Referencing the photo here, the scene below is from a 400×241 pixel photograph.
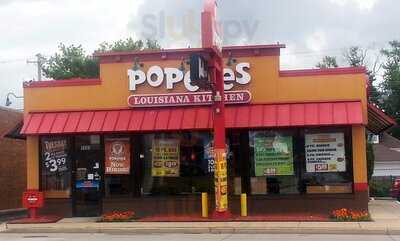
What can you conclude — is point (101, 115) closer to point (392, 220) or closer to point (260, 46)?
point (260, 46)

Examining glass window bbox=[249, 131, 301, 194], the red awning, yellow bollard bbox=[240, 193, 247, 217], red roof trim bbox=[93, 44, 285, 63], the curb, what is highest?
red roof trim bbox=[93, 44, 285, 63]

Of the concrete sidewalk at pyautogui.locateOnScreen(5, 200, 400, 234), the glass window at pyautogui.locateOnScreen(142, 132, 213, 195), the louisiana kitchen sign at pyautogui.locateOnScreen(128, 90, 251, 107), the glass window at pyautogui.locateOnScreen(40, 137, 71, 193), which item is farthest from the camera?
the glass window at pyautogui.locateOnScreen(40, 137, 71, 193)

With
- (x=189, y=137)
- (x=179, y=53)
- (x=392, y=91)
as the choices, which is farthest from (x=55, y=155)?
(x=392, y=91)

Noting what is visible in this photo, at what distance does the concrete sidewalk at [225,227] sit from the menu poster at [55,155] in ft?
7.50

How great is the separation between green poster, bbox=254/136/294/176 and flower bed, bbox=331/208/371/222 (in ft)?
6.40

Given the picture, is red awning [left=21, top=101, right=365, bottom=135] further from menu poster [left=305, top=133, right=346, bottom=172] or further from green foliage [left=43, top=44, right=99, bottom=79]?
green foliage [left=43, top=44, right=99, bottom=79]

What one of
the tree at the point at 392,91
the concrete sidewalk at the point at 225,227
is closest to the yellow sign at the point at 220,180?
the concrete sidewalk at the point at 225,227

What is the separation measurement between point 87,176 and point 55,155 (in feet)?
4.27

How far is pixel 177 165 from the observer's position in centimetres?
2186

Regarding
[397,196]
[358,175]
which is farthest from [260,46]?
[397,196]

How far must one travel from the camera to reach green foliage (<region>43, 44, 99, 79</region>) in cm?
4319

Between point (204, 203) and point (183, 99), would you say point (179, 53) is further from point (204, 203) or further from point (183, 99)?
point (204, 203)

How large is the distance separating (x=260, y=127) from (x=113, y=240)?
6.28 m

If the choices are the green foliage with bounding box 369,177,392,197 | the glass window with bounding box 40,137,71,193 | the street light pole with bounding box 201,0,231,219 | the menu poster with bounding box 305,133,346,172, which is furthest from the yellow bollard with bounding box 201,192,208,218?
the green foliage with bounding box 369,177,392,197
